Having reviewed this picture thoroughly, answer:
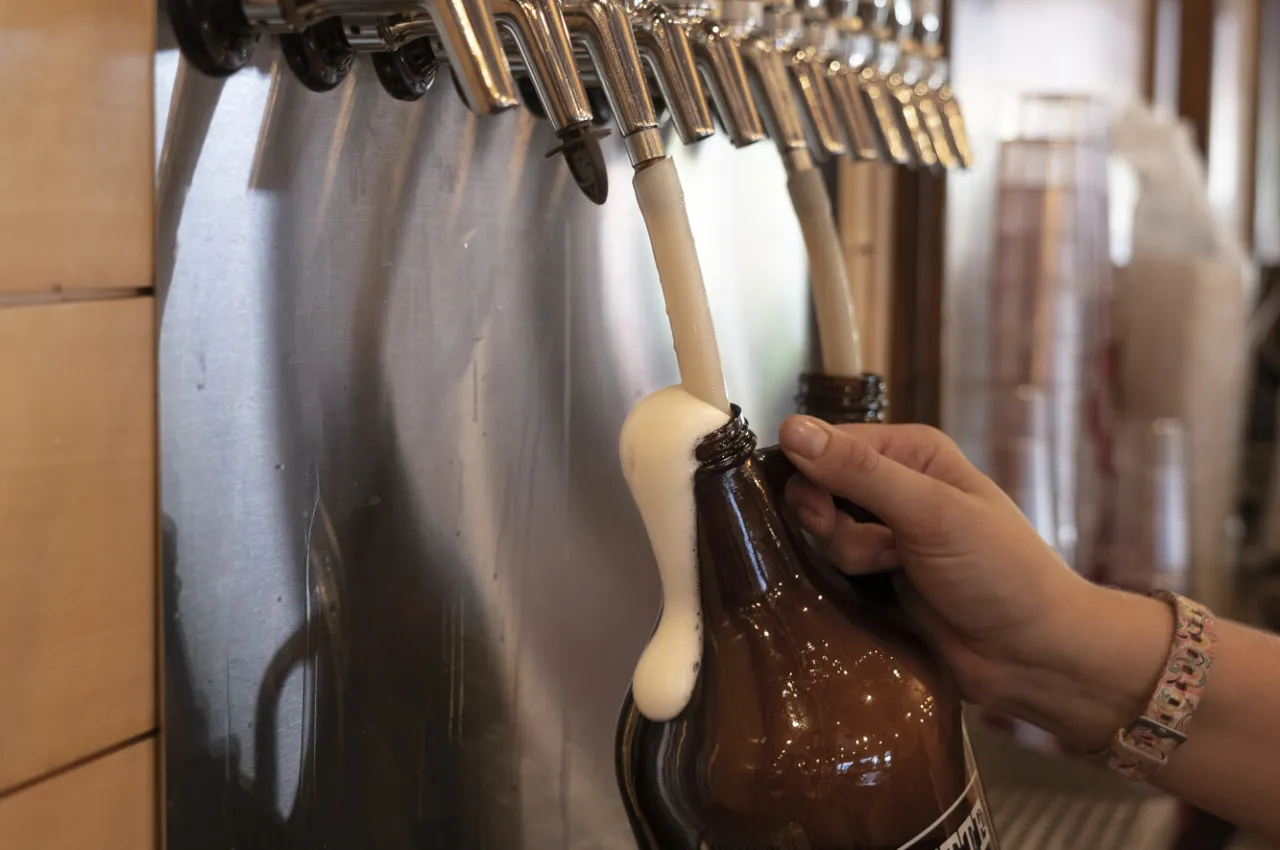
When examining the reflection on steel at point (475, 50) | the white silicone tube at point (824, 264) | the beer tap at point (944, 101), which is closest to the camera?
the reflection on steel at point (475, 50)

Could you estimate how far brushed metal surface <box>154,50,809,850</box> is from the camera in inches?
16.6

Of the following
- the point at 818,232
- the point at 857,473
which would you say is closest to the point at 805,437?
the point at 857,473

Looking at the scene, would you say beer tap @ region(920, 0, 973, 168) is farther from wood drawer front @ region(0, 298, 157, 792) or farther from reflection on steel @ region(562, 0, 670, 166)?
wood drawer front @ region(0, 298, 157, 792)

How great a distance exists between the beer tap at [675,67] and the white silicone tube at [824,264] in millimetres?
148

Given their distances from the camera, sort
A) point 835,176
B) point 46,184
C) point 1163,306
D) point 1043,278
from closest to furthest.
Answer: point 46,184
point 835,176
point 1043,278
point 1163,306

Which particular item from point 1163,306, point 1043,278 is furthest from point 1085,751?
point 1163,306

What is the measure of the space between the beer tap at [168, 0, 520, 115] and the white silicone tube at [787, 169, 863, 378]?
8.6 inches

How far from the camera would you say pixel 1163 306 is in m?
1.40

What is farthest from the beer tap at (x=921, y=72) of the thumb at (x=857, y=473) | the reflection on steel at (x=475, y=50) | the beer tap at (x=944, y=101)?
the reflection on steel at (x=475, y=50)

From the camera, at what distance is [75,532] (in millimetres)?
378

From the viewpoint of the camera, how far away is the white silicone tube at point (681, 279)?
39 cm

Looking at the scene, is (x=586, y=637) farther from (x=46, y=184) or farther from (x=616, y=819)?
(x=46, y=184)

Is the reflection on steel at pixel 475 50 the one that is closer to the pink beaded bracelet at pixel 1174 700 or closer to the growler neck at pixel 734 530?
the growler neck at pixel 734 530

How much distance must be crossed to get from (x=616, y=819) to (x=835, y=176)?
1.64ft
